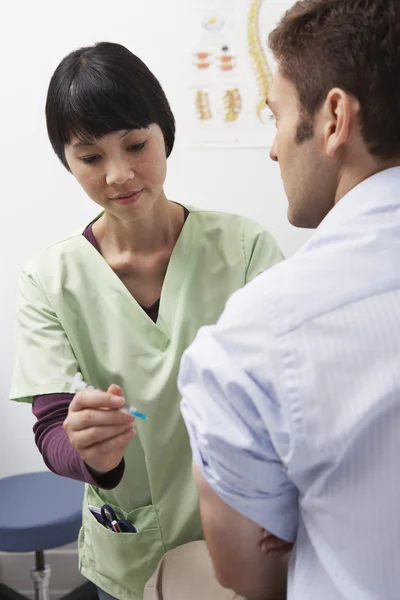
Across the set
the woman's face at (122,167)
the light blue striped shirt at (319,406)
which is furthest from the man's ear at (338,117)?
the woman's face at (122,167)

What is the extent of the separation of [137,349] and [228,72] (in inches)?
54.0

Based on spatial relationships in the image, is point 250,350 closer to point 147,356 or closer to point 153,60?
point 147,356

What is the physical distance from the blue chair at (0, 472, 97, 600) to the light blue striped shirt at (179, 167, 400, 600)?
1.46 m

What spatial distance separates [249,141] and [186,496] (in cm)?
141

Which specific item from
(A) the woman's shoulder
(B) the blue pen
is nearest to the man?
(B) the blue pen

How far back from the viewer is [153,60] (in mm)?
2281

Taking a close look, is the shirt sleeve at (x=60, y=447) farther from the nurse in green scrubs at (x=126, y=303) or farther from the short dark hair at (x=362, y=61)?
the short dark hair at (x=362, y=61)

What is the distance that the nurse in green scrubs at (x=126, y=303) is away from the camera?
1.16 meters

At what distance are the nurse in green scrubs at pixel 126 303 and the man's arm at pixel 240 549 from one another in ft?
1.51

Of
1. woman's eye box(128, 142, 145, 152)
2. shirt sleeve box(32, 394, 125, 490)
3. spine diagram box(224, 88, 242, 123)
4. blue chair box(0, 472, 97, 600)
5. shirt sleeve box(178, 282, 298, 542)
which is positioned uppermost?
woman's eye box(128, 142, 145, 152)

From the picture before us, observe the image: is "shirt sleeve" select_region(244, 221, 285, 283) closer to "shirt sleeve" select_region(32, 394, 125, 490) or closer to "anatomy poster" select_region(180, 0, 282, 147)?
"shirt sleeve" select_region(32, 394, 125, 490)

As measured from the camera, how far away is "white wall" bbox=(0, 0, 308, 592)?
2.28 m

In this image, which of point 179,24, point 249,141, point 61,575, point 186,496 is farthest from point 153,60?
point 61,575

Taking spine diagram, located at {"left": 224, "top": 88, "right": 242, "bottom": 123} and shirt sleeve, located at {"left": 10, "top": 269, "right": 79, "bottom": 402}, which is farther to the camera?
spine diagram, located at {"left": 224, "top": 88, "right": 242, "bottom": 123}
